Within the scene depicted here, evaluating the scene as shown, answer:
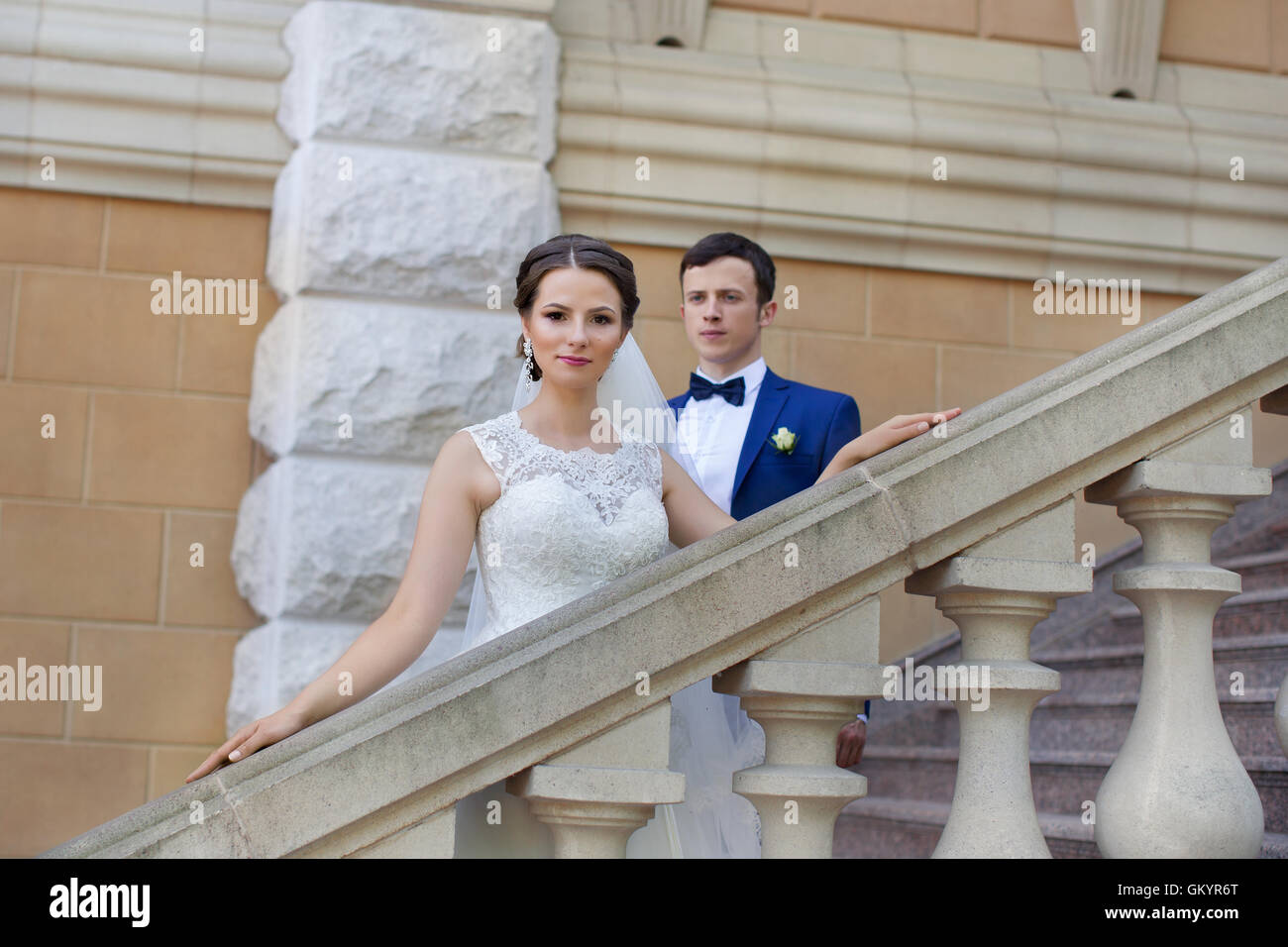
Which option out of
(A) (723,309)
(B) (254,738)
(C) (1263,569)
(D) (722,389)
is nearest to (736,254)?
(A) (723,309)

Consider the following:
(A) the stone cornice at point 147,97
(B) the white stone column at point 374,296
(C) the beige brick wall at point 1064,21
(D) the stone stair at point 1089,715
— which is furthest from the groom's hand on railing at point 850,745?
(C) the beige brick wall at point 1064,21

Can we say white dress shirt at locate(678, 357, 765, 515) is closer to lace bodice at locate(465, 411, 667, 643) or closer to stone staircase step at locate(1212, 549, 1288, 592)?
lace bodice at locate(465, 411, 667, 643)

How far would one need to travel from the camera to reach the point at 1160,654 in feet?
6.42

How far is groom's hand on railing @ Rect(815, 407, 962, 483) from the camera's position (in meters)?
2.19

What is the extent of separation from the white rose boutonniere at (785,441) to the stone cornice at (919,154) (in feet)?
5.34

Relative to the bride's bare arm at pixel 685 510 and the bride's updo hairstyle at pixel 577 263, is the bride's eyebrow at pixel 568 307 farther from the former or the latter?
the bride's bare arm at pixel 685 510

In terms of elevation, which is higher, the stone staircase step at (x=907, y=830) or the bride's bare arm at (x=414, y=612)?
the bride's bare arm at (x=414, y=612)

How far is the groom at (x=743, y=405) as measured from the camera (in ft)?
10.6

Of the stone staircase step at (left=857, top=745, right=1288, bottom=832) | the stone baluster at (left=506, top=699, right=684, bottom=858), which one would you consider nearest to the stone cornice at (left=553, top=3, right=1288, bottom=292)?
the stone staircase step at (left=857, top=745, right=1288, bottom=832)

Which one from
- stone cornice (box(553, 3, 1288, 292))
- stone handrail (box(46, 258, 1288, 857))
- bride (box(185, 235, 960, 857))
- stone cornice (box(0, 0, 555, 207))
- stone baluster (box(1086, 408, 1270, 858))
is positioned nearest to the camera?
stone handrail (box(46, 258, 1288, 857))

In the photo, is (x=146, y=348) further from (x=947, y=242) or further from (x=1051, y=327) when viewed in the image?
(x=1051, y=327)

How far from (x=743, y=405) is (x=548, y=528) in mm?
966

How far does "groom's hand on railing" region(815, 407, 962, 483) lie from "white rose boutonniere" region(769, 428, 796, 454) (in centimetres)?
78
